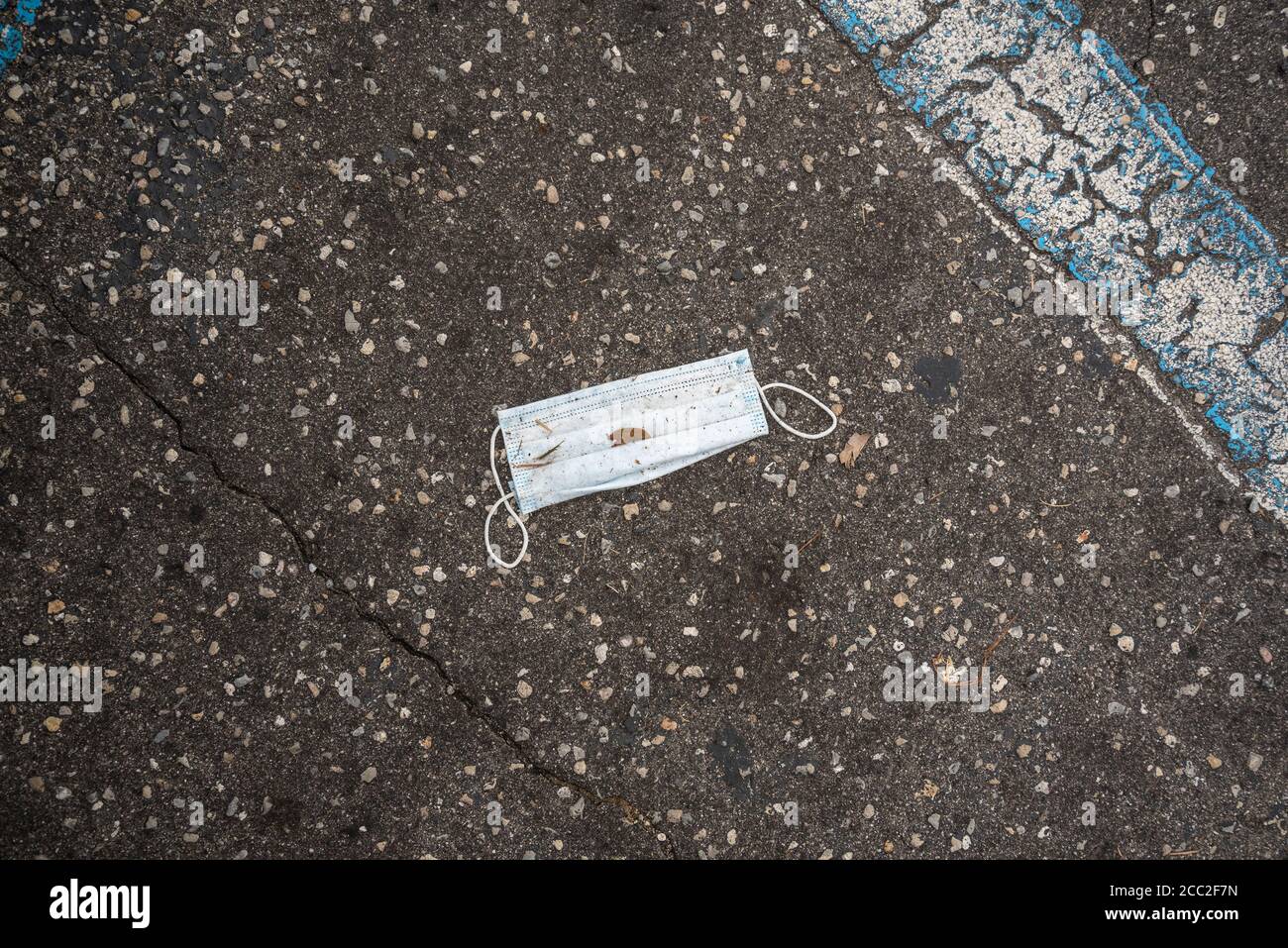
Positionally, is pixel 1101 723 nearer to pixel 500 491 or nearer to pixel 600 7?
pixel 500 491

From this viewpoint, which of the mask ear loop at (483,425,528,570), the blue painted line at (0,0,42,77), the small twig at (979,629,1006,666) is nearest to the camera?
the blue painted line at (0,0,42,77)

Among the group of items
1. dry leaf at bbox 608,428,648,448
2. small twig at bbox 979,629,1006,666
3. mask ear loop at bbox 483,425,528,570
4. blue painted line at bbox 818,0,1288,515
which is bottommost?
small twig at bbox 979,629,1006,666

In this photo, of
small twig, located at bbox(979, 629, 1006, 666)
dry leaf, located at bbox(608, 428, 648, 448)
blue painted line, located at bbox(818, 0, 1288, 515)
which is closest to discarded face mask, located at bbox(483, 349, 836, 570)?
dry leaf, located at bbox(608, 428, 648, 448)

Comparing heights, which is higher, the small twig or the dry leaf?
the dry leaf

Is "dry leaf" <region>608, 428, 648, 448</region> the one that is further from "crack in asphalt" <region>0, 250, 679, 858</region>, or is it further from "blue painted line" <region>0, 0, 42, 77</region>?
"blue painted line" <region>0, 0, 42, 77</region>

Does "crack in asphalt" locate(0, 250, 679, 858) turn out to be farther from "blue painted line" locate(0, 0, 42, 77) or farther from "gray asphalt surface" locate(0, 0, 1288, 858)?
"blue painted line" locate(0, 0, 42, 77)

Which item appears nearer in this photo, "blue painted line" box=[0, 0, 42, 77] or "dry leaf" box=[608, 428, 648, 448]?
"blue painted line" box=[0, 0, 42, 77]

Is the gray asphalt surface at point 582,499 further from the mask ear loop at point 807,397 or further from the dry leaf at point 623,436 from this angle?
the dry leaf at point 623,436

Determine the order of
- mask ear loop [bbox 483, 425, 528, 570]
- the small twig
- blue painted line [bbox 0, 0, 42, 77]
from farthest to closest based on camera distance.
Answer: the small twig, mask ear loop [bbox 483, 425, 528, 570], blue painted line [bbox 0, 0, 42, 77]
